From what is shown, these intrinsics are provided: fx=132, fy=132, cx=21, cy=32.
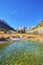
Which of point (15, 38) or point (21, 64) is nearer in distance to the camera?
point (21, 64)

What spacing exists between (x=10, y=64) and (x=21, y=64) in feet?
7.08

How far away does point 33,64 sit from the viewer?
2627 cm

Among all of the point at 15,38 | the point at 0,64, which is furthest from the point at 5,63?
the point at 15,38

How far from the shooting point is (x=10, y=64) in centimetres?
2594

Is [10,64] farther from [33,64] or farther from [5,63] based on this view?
[33,64]

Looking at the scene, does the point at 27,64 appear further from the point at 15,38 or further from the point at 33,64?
the point at 15,38

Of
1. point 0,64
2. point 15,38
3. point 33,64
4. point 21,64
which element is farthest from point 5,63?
point 15,38

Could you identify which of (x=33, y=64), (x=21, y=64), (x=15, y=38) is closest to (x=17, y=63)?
(x=21, y=64)

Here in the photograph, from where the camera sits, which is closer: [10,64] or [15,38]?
[10,64]

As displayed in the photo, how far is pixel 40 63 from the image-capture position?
1069 inches

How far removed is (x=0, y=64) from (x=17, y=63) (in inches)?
136

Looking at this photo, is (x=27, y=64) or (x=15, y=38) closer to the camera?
(x=27, y=64)

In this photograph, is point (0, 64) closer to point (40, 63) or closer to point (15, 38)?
point (40, 63)

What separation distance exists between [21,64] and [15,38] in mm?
81470
